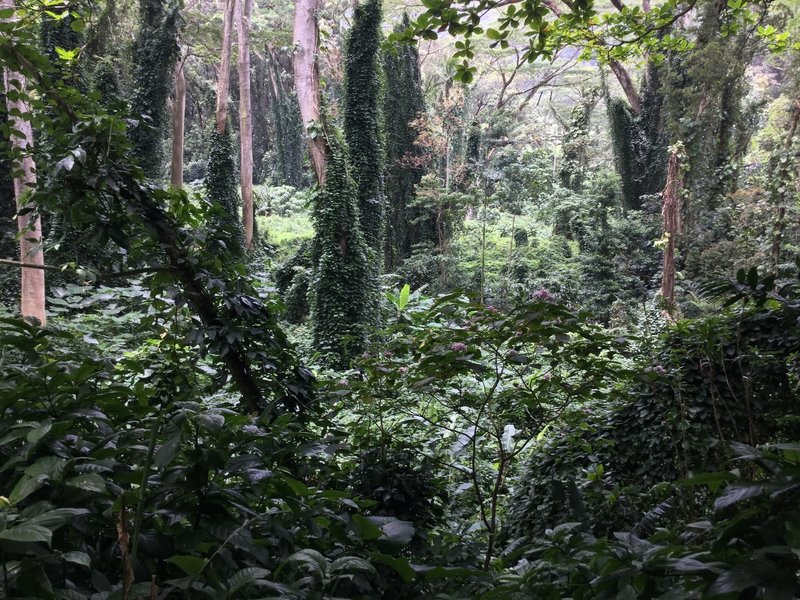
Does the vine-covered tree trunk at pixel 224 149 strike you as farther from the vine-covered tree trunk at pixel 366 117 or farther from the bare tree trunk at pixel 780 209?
the bare tree trunk at pixel 780 209

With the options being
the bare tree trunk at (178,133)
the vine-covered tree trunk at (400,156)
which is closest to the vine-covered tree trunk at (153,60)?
the bare tree trunk at (178,133)

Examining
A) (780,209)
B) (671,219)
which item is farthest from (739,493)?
(780,209)

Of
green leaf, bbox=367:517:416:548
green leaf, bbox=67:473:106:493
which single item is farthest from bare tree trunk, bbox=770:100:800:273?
green leaf, bbox=67:473:106:493

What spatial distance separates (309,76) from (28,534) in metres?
10.7

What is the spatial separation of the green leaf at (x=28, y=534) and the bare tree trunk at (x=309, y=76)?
9.95 meters

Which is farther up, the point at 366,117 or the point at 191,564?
the point at 366,117

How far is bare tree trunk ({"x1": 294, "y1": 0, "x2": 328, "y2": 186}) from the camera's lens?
10188mm

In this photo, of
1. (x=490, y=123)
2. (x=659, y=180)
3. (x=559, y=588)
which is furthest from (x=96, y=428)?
(x=490, y=123)

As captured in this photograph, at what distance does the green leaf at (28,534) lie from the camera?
2.37 ft

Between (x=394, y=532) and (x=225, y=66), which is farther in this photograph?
(x=225, y=66)

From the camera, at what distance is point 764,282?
68.3 inches

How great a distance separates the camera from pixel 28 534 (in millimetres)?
742

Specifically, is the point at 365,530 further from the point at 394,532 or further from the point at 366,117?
the point at 366,117

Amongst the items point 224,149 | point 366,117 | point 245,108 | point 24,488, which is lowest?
point 24,488
